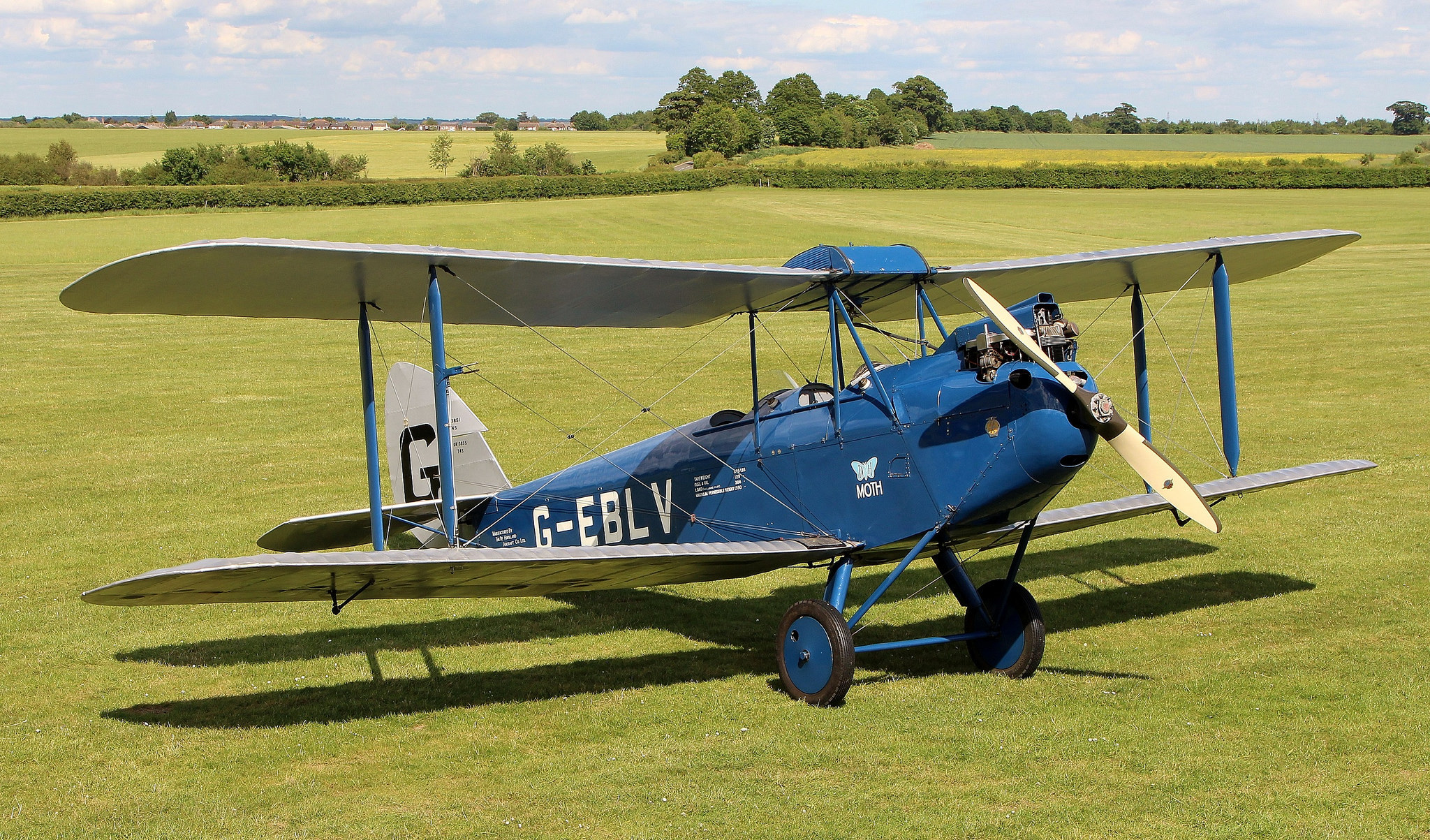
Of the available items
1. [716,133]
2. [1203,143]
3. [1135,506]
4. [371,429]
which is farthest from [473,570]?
[1203,143]

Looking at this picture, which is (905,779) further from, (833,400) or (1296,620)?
(1296,620)

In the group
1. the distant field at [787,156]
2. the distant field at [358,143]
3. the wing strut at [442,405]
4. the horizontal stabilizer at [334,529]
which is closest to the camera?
the wing strut at [442,405]

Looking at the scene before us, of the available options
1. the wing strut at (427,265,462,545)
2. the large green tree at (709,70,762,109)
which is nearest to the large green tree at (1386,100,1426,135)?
the large green tree at (709,70,762,109)

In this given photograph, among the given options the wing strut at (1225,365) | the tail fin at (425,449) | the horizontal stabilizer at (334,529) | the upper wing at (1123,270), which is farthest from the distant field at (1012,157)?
the horizontal stabilizer at (334,529)

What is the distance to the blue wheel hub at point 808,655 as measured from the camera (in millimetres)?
7180

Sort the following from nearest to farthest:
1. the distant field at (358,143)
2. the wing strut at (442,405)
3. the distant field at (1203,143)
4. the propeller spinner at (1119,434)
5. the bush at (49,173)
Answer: the propeller spinner at (1119,434) → the wing strut at (442,405) → the bush at (49,173) → the distant field at (1203,143) → the distant field at (358,143)

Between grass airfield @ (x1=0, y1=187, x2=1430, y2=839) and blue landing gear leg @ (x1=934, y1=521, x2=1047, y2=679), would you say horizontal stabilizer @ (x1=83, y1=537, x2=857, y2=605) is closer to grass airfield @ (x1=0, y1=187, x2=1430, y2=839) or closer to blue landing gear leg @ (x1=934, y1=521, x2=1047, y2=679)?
grass airfield @ (x1=0, y1=187, x2=1430, y2=839)

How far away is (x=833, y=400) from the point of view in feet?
25.5

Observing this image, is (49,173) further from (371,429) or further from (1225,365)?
(1225,365)

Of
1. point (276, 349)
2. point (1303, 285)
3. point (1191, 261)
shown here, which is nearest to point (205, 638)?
point (1191, 261)

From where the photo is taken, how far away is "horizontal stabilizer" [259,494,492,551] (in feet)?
29.9

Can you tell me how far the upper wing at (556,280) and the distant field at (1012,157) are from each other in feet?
209

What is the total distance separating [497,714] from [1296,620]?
581cm

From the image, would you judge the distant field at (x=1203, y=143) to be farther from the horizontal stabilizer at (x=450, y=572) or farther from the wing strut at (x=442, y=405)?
the wing strut at (x=442, y=405)
